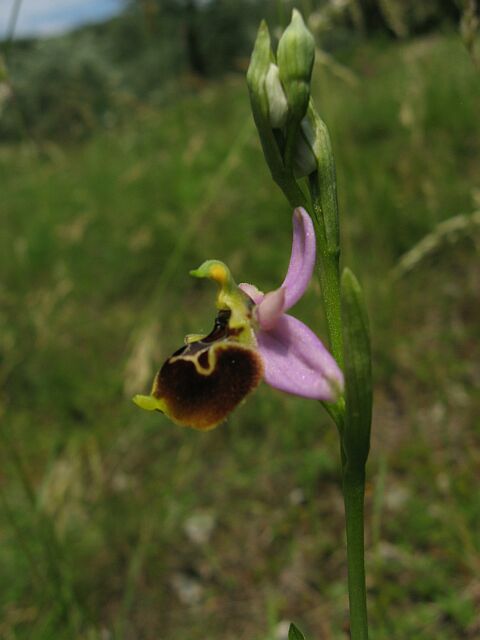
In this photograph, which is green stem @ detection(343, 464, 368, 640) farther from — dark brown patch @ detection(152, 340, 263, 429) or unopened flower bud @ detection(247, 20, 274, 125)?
unopened flower bud @ detection(247, 20, 274, 125)

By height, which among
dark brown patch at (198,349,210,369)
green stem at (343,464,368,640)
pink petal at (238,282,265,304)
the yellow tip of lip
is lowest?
green stem at (343,464,368,640)

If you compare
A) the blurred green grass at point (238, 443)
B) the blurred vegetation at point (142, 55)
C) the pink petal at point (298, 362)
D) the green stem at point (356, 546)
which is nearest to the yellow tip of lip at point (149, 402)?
the pink petal at point (298, 362)

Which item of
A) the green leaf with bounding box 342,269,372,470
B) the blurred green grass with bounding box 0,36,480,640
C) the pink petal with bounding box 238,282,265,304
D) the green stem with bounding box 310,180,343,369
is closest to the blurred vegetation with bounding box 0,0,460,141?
the blurred green grass with bounding box 0,36,480,640

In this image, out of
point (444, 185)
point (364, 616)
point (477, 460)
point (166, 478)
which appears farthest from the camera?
point (444, 185)

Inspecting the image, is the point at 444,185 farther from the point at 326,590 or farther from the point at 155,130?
the point at 155,130

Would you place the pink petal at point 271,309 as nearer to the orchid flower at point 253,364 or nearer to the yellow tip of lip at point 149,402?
the orchid flower at point 253,364

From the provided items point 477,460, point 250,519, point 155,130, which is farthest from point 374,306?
point 155,130

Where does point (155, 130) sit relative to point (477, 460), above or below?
below
